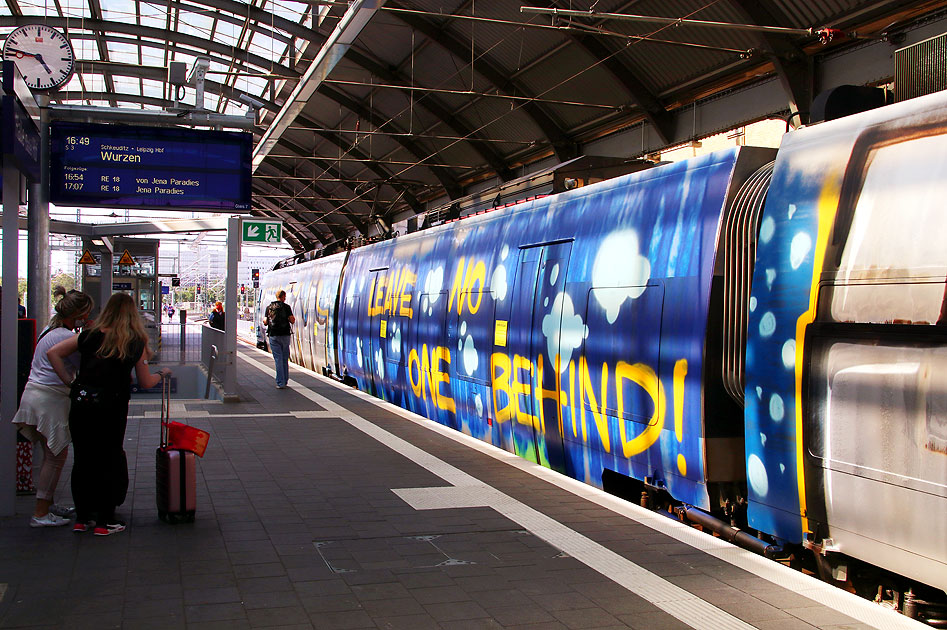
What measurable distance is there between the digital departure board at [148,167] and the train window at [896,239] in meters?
7.19

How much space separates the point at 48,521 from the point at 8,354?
4.02 feet

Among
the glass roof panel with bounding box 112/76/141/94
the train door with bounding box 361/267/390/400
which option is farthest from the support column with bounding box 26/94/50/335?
the glass roof panel with bounding box 112/76/141/94

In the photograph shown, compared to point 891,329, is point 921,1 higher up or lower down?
higher up

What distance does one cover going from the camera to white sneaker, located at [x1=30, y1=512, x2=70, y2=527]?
5.89 metres

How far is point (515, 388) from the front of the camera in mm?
8984

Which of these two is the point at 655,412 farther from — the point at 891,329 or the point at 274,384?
the point at 274,384

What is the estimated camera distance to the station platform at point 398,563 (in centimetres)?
436

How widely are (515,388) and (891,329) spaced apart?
4.93 meters

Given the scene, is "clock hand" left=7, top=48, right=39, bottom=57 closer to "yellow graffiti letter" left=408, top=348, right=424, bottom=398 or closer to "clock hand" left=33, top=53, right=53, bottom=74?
"clock hand" left=33, top=53, right=53, bottom=74

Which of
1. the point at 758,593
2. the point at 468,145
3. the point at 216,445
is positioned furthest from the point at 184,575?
the point at 468,145

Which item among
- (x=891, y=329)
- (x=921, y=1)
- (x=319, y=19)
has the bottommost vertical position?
(x=891, y=329)

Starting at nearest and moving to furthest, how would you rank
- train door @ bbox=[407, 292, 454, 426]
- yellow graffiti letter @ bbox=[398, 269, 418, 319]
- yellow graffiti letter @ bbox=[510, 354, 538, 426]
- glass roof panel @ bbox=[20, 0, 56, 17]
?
yellow graffiti letter @ bbox=[510, 354, 538, 426] → train door @ bbox=[407, 292, 454, 426] → yellow graffiti letter @ bbox=[398, 269, 418, 319] → glass roof panel @ bbox=[20, 0, 56, 17]

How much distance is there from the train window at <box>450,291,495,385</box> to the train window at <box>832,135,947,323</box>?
17.6 ft

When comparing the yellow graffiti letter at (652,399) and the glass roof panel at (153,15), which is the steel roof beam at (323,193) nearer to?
the glass roof panel at (153,15)
